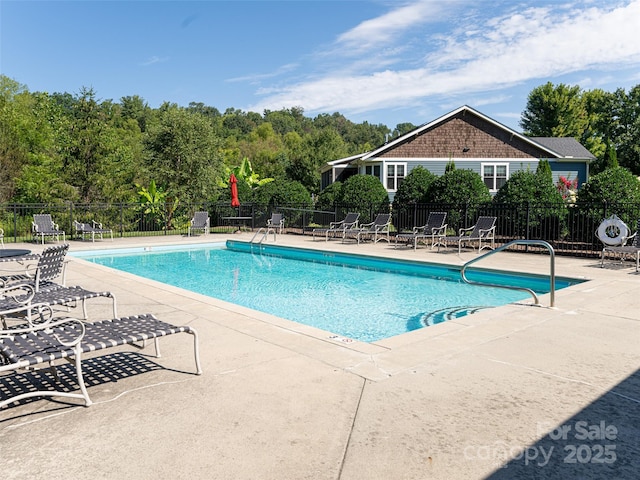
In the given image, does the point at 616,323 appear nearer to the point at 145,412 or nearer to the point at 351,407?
the point at 351,407

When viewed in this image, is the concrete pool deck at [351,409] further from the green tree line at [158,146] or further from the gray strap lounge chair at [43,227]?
the green tree line at [158,146]

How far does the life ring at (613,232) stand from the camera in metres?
10.3

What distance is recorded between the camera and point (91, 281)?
28.7 ft

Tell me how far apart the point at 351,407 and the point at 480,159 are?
86.2 ft

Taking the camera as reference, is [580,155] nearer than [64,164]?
No

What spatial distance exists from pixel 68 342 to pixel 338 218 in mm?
16693

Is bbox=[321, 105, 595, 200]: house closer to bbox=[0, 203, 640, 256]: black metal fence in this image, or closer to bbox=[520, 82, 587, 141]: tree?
bbox=[0, 203, 640, 256]: black metal fence

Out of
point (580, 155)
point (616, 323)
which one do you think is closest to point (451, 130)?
point (580, 155)

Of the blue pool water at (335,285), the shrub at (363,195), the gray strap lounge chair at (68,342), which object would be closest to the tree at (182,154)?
the shrub at (363,195)

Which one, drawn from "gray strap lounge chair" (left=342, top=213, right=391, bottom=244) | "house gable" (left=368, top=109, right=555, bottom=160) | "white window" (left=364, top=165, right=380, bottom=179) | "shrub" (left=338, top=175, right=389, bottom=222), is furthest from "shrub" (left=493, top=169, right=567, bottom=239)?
"white window" (left=364, top=165, right=380, bottom=179)

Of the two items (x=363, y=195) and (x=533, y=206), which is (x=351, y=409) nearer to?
(x=533, y=206)

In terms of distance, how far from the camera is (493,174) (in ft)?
90.5

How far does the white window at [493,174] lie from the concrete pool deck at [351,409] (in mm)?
23148

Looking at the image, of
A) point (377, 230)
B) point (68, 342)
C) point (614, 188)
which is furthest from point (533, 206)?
point (68, 342)
